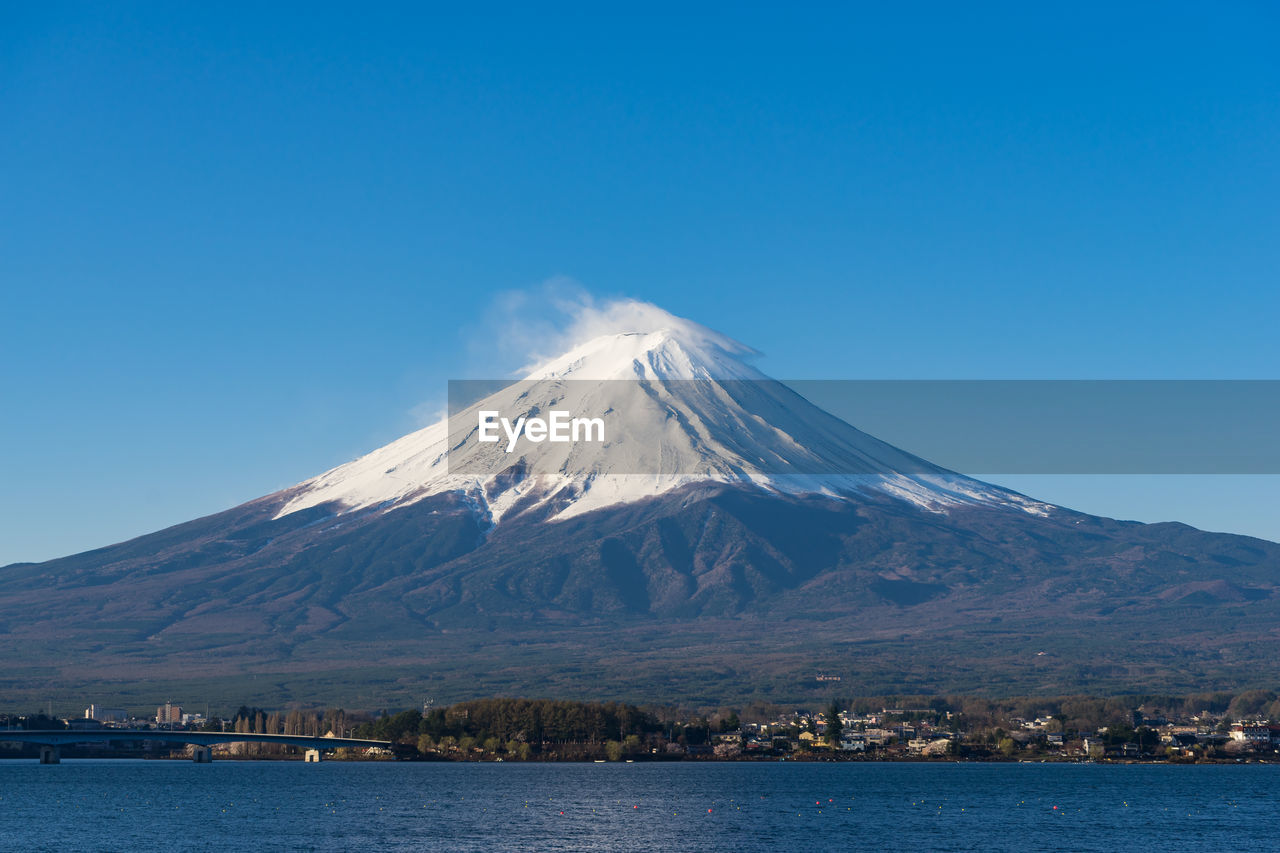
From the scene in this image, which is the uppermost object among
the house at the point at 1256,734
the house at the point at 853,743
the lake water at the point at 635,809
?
the house at the point at 1256,734

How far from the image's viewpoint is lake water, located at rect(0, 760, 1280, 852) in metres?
74.7

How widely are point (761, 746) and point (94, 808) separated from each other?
84240 millimetres

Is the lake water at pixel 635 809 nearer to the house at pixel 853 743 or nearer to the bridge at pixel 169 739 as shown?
the bridge at pixel 169 739

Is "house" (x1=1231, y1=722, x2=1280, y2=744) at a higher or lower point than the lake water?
higher

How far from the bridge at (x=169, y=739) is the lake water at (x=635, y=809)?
10.6 feet

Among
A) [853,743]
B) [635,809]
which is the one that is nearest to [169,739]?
[635,809]

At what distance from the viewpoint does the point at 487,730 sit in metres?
148

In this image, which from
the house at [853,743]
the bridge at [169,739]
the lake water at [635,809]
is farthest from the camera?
the house at [853,743]

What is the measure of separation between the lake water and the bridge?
10.6 ft

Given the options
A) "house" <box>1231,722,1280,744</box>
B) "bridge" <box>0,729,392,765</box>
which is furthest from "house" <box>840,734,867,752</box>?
"bridge" <box>0,729,392,765</box>

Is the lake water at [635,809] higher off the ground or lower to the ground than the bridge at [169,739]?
lower

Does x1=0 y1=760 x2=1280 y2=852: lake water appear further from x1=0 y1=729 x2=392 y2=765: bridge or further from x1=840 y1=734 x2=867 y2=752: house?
x1=840 y1=734 x2=867 y2=752: house

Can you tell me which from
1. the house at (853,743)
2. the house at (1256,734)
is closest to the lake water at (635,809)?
the house at (1256,734)

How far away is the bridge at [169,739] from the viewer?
132875 millimetres
